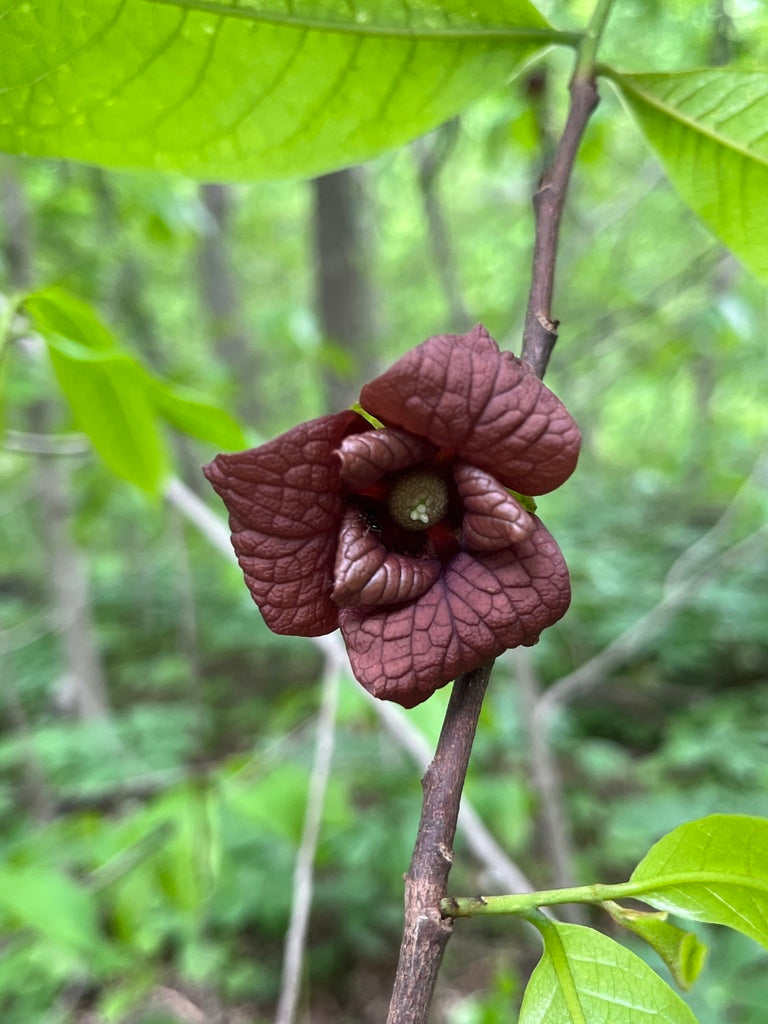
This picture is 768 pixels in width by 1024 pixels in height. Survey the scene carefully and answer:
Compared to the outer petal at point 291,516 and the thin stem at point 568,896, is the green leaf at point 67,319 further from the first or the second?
the thin stem at point 568,896

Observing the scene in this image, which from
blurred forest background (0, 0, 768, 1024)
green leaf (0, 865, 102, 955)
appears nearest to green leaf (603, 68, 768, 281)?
blurred forest background (0, 0, 768, 1024)

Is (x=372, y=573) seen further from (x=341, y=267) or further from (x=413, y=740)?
(x=341, y=267)

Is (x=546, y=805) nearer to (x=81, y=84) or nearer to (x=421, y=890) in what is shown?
(x=421, y=890)

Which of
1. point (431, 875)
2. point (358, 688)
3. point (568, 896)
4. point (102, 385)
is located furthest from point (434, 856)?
point (358, 688)

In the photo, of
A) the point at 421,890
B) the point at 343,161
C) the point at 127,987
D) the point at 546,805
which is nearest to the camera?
the point at 421,890

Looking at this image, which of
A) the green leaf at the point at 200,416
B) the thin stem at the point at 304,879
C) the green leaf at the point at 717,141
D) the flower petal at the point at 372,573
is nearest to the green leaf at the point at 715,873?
the flower petal at the point at 372,573

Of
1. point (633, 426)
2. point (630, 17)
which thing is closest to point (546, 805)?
point (630, 17)

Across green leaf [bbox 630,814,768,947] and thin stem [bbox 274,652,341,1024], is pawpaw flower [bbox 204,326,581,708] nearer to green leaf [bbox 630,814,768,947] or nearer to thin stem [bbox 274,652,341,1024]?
green leaf [bbox 630,814,768,947]
